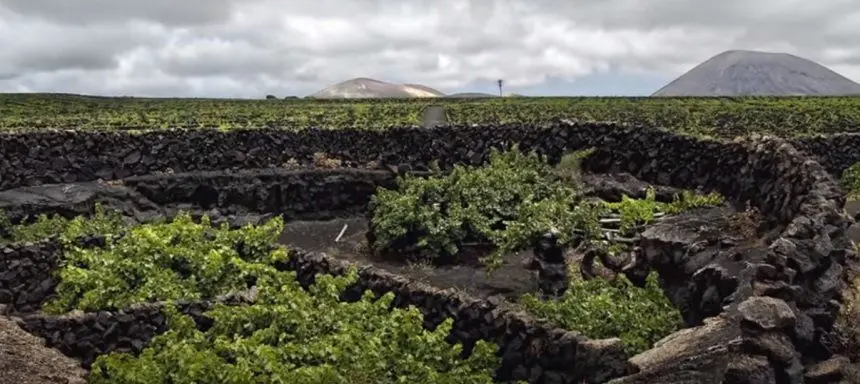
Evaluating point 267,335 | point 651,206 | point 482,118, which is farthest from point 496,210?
point 482,118

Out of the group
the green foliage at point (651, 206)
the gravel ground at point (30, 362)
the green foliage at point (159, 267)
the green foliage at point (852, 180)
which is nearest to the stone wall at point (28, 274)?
the green foliage at point (159, 267)

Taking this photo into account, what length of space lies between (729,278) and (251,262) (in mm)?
9029

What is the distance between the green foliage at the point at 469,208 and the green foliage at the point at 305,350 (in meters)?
5.81

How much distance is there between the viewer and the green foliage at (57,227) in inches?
826

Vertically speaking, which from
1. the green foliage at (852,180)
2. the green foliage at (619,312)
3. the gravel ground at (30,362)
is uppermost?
the green foliage at (619,312)

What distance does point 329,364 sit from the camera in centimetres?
1036

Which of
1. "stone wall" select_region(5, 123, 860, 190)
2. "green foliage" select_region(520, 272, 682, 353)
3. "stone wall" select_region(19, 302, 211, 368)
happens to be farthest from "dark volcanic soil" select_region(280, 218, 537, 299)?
"stone wall" select_region(5, 123, 860, 190)

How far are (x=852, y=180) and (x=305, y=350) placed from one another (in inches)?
843

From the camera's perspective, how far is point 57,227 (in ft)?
74.1

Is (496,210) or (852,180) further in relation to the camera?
(852,180)

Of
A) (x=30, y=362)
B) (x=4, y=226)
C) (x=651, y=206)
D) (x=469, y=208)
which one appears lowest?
(x=4, y=226)

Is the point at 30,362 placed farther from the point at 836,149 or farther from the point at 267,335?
the point at 836,149

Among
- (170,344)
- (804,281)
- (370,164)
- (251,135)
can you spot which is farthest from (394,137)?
(804,281)

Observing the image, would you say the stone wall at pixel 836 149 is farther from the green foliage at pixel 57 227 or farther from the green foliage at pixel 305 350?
the green foliage at pixel 305 350
